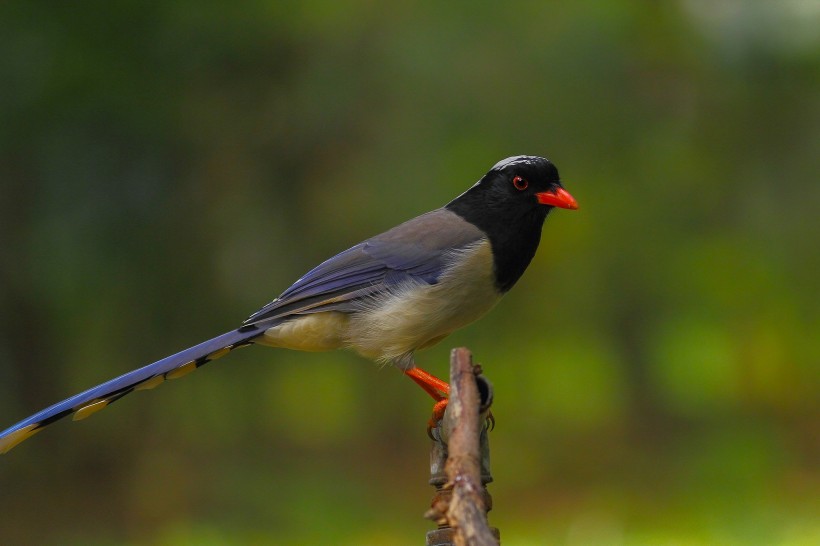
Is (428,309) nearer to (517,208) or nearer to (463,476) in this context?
(517,208)

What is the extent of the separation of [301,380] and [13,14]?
314 centimetres

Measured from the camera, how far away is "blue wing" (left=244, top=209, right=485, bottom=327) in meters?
3.72

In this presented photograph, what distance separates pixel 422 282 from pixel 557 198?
55cm

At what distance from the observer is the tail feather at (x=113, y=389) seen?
3129 millimetres

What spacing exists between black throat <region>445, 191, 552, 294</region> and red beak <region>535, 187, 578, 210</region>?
36 millimetres

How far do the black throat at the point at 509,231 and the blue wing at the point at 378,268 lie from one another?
57mm

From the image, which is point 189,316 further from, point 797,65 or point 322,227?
point 797,65

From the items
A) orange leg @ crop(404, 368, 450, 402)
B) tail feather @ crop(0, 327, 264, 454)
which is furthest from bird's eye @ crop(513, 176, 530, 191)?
tail feather @ crop(0, 327, 264, 454)

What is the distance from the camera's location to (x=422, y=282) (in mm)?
3689

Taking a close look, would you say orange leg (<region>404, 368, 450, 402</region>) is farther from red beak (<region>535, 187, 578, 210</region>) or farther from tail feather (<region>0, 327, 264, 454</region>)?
red beak (<region>535, 187, 578, 210</region>)

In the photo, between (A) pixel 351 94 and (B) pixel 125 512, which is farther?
(A) pixel 351 94

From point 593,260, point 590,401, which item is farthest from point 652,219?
point 590,401

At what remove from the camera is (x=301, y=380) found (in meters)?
7.70

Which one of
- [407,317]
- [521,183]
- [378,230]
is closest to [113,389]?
[407,317]
